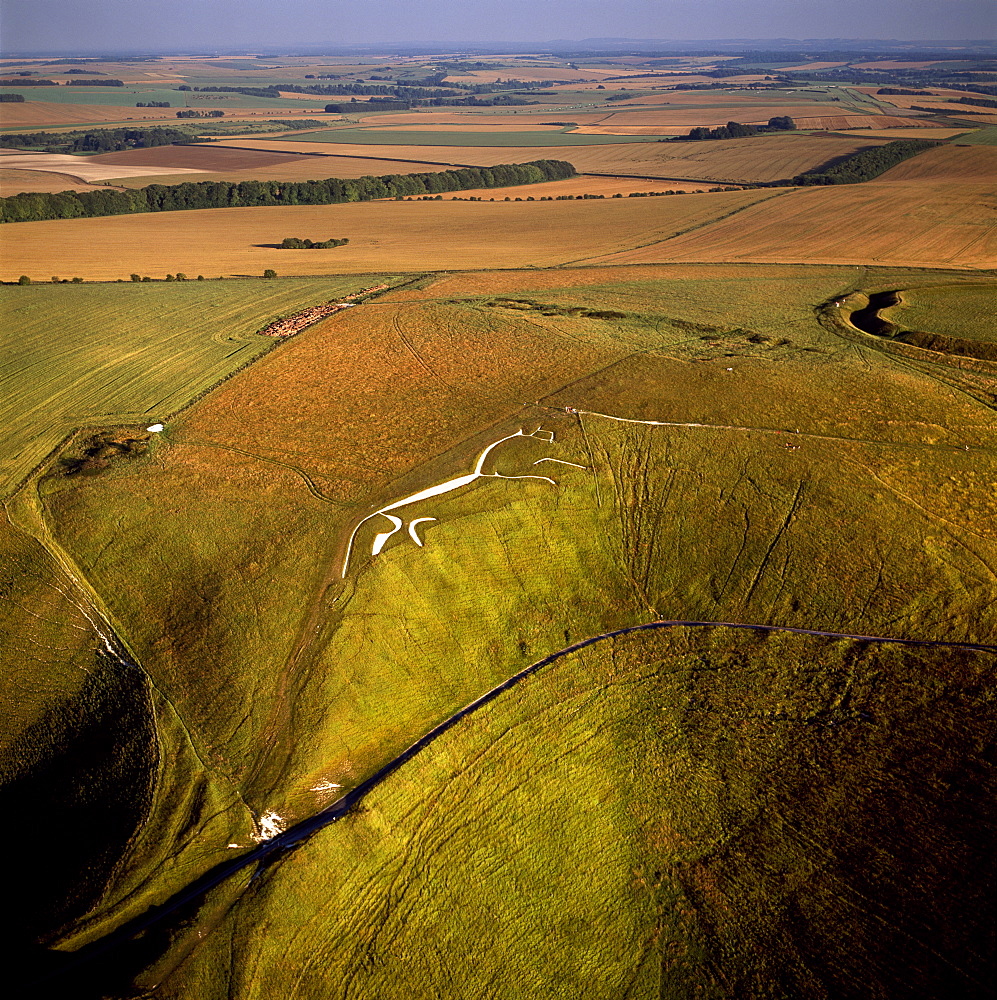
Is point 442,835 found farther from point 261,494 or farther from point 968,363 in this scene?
point 968,363

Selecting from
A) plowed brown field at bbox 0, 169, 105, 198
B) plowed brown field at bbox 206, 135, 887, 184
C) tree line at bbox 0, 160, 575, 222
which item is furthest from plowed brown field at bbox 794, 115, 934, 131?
plowed brown field at bbox 0, 169, 105, 198

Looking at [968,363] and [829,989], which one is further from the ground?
[968,363]

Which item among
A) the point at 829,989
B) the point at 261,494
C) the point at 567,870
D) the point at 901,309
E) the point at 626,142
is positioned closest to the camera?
the point at 829,989

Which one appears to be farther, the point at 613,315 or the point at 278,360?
the point at 613,315

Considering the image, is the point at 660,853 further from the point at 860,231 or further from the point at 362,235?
the point at 362,235

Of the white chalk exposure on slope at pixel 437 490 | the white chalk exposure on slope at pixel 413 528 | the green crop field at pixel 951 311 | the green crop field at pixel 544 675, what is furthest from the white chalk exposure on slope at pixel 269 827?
the green crop field at pixel 951 311

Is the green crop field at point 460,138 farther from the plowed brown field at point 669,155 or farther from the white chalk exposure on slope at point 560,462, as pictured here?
the white chalk exposure on slope at point 560,462

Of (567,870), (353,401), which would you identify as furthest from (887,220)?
(567,870)
